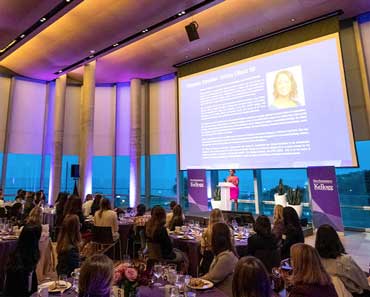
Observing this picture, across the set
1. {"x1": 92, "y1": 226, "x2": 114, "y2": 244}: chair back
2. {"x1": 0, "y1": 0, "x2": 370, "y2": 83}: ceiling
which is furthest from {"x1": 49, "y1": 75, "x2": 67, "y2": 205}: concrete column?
{"x1": 92, "y1": 226, "x2": 114, "y2": 244}: chair back

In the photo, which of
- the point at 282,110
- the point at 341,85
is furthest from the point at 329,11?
the point at 282,110

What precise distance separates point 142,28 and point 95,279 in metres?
7.24

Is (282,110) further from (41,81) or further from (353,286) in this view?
(41,81)

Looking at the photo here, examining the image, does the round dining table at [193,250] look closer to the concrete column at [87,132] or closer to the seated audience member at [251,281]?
the seated audience member at [251,281]

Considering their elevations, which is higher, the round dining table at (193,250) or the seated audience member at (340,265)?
the seated audience member at (340,265)

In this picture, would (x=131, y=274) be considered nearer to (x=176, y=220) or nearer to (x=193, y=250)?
(x=193, y=250)

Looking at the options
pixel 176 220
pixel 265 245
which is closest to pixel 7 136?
pixel 176 220

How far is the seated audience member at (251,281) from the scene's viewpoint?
141cm

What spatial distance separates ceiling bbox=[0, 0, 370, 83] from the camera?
6.59 metres

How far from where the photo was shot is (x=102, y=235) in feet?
15.7

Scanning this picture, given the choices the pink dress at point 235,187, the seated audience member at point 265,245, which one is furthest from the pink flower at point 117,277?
the pink dress at point 235,187

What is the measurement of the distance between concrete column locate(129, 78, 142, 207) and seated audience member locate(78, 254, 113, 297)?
30.6ft

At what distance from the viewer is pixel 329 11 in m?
6.87

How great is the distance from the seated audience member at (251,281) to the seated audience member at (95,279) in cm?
74
